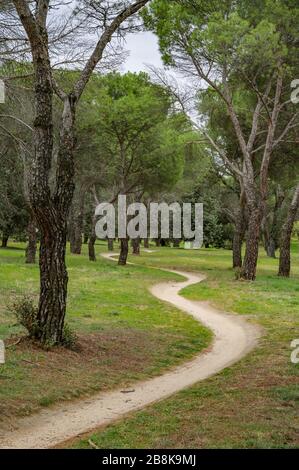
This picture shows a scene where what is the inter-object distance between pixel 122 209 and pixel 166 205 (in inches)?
A: 951

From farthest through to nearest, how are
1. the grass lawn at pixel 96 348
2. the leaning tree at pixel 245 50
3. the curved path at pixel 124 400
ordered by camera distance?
1. the leaning tree at pixel 245 50
2. the grass lawn at pixel 96 348
3. the curved path at pixel 124 400

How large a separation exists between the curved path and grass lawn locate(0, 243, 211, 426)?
27 centimetres

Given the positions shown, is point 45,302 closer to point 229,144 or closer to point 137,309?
point 137,309

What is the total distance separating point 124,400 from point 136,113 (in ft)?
88.6

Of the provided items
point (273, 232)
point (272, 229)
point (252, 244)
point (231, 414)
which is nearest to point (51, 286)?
point (231, 414)

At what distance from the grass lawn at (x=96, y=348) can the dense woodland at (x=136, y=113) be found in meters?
1.06

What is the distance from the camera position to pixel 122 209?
39781 millimetres

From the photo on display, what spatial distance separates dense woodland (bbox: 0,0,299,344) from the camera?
11.1 metres

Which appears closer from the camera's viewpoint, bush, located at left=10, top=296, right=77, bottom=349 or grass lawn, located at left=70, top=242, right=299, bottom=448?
grass lawn, located at left=70, top=242, right=299, bottom=448

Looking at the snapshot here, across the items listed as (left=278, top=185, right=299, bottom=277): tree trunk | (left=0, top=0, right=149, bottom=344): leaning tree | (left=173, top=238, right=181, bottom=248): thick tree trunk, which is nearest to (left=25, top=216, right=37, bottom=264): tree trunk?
(left=278, top=185, right=299, bottom=277): tree trunk

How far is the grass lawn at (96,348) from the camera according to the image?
884 centimetres

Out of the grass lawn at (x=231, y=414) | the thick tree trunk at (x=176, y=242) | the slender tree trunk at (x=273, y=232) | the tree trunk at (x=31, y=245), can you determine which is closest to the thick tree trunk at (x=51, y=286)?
the grass lawn at (x=231, y=414)

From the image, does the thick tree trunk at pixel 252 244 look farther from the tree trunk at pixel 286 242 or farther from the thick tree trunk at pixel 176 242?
the thick tree trunk at pixel 176 242

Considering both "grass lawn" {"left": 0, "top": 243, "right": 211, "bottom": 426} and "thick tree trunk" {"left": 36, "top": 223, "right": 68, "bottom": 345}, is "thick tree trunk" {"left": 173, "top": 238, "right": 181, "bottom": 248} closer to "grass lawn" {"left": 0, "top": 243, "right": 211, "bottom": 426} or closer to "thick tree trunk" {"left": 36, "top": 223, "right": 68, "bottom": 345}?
"grass lawn" {"left": 0, "top": 243, "right": 211, "bottom": 426}
